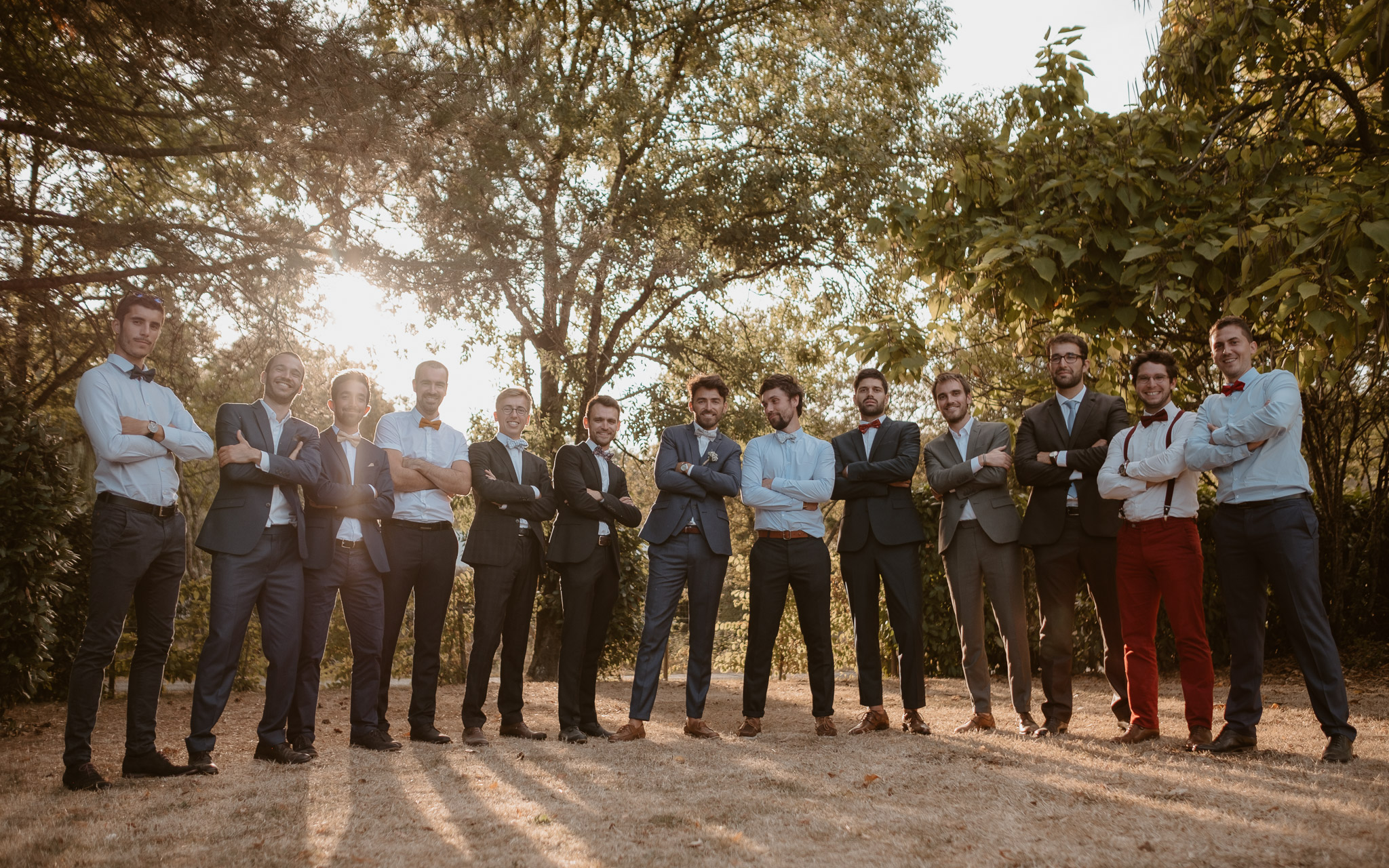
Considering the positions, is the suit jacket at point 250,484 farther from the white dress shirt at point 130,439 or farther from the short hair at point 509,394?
the short hair at point 509,394

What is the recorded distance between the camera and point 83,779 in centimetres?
412

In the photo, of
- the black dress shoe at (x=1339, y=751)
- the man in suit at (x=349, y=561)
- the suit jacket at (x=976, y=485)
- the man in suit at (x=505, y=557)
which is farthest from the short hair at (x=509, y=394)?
the black dress shoe at (x=1339, y=751)

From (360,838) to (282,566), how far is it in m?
1.99

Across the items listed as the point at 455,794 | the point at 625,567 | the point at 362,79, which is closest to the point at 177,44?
the point at 362,79

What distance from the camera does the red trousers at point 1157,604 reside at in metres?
4.87

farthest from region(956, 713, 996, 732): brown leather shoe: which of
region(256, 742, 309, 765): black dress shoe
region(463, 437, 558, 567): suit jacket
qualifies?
region(256, 742, 309, 765): black dress shoe

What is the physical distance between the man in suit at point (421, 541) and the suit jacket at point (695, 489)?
1.23 meters

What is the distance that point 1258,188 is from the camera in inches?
228

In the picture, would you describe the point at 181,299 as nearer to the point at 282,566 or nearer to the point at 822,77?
the point at 282,566

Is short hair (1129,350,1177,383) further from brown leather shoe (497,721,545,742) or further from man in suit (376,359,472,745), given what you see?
brown leather shoe (497,721,545,742)

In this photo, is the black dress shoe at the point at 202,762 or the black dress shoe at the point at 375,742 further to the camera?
the black dress shoe at the point at 375,742

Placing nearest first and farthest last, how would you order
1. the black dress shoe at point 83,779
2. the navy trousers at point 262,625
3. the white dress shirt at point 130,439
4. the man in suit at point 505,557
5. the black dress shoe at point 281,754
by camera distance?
the black dress shoe at point 83,779 → the white dress shirt at point 130,439 → the navy trousers at point 262,625 → the black dress shoe at point 281,754 → the man in suit at point 505,557

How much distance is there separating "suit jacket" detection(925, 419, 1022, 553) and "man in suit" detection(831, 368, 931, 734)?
0.18m

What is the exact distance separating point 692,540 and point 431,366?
1989 mm
